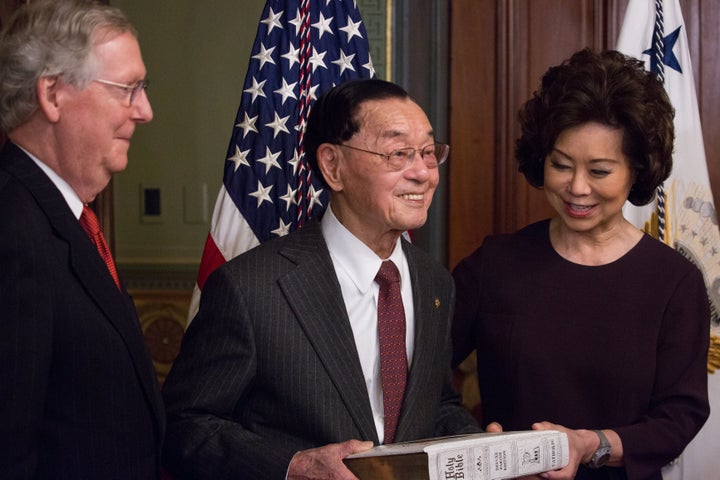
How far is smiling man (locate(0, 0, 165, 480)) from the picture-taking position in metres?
1.50

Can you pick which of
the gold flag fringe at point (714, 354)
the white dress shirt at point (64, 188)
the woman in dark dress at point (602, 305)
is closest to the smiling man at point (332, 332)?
the woman in dark dress at point (602, 305)

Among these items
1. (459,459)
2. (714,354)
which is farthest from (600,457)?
(714,354)

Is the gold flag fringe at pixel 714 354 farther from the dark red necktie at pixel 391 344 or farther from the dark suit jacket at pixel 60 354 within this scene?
the dark suit jacket at pixel 60 354

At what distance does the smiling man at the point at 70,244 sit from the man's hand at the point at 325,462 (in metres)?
0.33

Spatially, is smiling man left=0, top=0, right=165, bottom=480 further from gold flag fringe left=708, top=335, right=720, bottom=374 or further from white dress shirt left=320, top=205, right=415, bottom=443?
gold flag fringe left=708, top=335, right=720, bottom=374

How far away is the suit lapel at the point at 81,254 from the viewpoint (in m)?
1.61

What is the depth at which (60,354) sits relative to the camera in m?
1.56

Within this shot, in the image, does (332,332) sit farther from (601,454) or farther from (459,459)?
(601,454)

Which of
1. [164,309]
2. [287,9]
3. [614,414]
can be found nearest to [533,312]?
[614,414]

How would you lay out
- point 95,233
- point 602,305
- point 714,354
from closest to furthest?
point 95,233 → point 602,305 → point 714,354

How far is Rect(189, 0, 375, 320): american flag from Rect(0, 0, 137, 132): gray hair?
131 centimetres

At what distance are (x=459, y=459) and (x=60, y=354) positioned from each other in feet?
2.54

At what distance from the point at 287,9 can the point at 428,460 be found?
1.84 meters

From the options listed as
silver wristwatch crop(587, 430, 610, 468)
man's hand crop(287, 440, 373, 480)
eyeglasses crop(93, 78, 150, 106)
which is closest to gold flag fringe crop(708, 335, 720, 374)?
silver wristwatch crop(587, 430, 610, 468)
